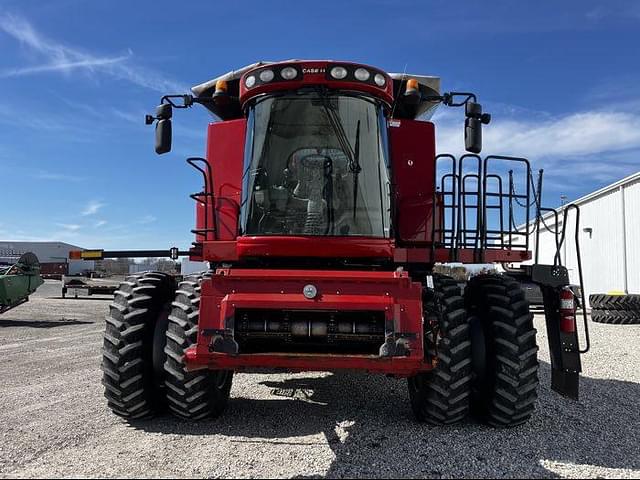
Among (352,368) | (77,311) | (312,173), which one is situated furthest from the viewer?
(77,311)

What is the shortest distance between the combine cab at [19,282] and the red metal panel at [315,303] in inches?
571

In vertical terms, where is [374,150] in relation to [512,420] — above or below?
above

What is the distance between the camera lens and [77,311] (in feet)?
73.0

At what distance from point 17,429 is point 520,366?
478 centimetres

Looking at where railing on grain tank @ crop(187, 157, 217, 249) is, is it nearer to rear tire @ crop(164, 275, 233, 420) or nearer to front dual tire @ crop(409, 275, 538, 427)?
rear tire @ crop(164, 275, 233, 420)

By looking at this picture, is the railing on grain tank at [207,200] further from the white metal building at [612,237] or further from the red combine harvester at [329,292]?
the white metal building at [612,237]

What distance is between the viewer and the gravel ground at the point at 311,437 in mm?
4160

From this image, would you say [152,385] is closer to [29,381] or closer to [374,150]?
[374,150]

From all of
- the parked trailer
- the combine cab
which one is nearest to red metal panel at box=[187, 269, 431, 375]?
the combine cab

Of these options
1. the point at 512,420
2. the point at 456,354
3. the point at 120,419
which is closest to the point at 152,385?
the point at 120,419

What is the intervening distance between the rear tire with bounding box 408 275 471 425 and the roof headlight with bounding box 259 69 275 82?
2.48 meters

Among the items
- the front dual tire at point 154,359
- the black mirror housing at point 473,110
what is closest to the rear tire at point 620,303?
the black mirror housing at point 473,110

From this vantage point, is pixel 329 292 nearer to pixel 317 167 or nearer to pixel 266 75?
pixel 317 167

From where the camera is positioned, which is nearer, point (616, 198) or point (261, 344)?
point (261, 344)
